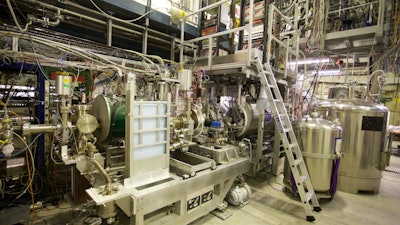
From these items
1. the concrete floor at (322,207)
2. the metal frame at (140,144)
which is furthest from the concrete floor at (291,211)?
the metal frame at (140,144)

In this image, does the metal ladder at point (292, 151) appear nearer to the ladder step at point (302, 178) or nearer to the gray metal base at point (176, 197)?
the ladder step at point (302, 178)

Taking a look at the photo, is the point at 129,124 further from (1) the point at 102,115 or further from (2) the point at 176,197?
(2) the point at 176,197

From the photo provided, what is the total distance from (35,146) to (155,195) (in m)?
2.06


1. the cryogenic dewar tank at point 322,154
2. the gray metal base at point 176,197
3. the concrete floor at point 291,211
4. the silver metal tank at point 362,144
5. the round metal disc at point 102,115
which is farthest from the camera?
the silver metal tank at point 362,144

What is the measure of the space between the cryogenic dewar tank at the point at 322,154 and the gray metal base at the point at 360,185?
2.51 feet

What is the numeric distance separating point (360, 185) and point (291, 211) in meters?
1.65

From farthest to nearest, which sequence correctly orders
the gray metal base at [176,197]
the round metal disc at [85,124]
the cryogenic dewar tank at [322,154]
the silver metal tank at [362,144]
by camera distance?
the silver metal tank at [362,144]
the cryogenic dewar tank at [322,154]
the round metal disc at [85,124]
the gray metal base at [176,197]

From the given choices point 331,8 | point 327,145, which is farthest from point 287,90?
point 331,8

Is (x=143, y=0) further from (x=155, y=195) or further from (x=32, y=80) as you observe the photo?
(x=155, y=195)

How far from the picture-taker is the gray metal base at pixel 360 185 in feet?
11.1

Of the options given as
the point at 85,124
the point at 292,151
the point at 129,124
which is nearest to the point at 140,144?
the point at 129,124

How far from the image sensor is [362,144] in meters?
3.38

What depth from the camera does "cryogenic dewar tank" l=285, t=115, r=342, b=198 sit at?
9.43ft

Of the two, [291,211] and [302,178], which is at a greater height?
[302,178]
